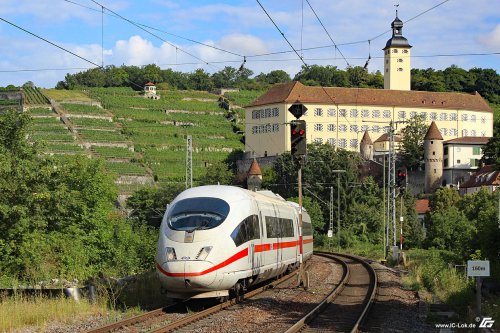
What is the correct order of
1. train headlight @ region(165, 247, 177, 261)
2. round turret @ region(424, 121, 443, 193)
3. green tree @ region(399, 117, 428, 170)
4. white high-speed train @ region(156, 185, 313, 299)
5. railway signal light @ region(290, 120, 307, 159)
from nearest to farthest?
white high-speed train @ region(156, 185, 313, 299)
train headlight @ region(165, 247, 177, 261)
railway signal light @ region(290, 120, 307, 159)
round turret @ region(424, 121, 443, 193)
green tree @ region(399, 117, 428, 170)

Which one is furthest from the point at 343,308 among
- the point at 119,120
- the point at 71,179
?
the point at 119,120

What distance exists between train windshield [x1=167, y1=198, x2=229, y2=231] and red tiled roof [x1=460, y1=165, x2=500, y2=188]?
88.6 meters

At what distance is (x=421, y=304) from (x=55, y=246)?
17675 mm

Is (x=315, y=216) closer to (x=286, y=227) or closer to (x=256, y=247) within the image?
(x=286, y=227)

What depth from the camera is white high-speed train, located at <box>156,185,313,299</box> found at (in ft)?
61.8

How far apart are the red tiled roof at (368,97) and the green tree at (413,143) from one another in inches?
417

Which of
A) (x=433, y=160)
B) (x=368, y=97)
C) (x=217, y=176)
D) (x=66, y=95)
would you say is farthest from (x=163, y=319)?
(x=66, y=95)

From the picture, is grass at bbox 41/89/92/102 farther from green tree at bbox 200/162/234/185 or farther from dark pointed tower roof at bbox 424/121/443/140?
dark pointed tower roof at bbox 424/121/443/140

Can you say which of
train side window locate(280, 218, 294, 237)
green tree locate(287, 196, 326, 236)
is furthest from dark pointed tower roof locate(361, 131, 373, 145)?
train side window locate(280, 218, 294, 237)

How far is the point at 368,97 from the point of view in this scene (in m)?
150

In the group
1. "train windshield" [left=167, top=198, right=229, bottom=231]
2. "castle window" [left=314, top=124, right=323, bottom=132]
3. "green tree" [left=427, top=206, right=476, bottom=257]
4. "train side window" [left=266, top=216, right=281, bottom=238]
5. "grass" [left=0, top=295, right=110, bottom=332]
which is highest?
"castle window" [left=314, top=124, right=323, bottom=132]

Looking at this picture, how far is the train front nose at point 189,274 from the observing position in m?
18.7

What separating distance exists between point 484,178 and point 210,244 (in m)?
97.3

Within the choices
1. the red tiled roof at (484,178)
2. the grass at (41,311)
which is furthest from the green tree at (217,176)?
the grass at (41,311)
